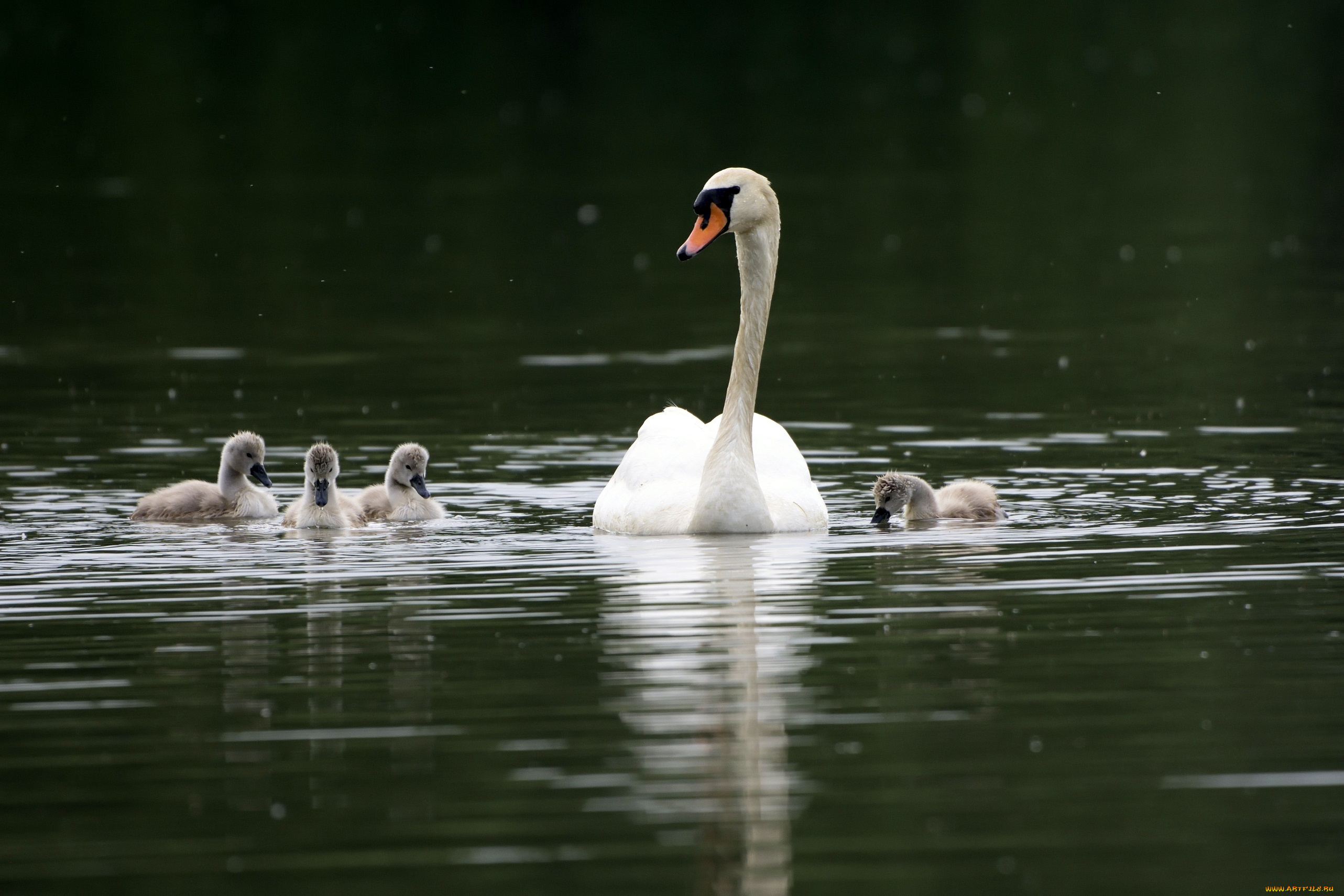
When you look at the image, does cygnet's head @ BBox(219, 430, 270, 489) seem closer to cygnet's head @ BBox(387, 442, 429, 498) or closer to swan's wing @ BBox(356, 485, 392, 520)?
swan's wing @ BBox(356, 485, 392, 520)

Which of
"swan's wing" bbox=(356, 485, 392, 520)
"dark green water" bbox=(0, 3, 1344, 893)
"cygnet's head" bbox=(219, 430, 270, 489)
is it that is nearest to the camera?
"dark green water" bbox=(0, 3, 1344, 893)

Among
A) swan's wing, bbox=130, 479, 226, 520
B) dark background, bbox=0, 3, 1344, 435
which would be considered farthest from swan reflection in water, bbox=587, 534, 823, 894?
dark background, bbox=0, 3, 1344, 435

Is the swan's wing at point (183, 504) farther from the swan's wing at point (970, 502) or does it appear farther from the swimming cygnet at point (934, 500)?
the swan's wing at point (970, 502)

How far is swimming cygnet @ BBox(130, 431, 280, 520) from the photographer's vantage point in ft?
47.7

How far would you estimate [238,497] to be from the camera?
597 inches

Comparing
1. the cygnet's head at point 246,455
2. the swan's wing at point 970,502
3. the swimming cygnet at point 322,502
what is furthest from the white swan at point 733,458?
the cygnet's head at point 246,455

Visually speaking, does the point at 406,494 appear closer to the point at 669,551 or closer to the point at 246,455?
the point at 246,455

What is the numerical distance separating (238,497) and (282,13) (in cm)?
7520

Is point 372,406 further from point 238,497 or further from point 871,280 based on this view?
point 871,280

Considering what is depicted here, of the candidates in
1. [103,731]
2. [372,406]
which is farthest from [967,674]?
[372,406]

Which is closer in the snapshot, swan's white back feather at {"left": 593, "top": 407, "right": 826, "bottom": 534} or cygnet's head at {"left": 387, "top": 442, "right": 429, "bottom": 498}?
swan's white back feather at {"left": 593, "top": 407, "right": 826, "bottom": 534}

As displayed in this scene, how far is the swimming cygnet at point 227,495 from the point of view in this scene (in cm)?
1453

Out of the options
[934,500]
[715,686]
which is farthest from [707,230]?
[715,686]

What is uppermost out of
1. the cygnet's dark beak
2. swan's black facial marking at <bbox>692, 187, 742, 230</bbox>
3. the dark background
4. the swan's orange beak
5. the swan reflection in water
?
the dark background
